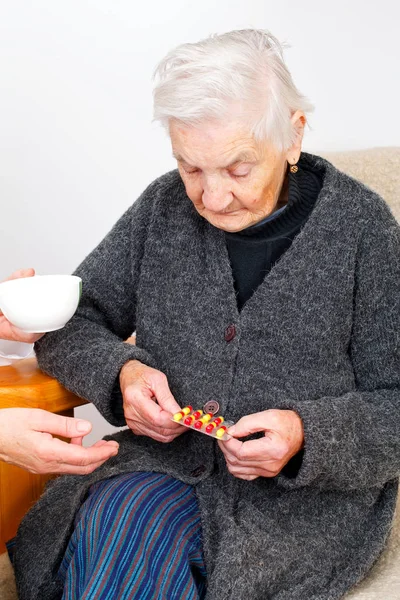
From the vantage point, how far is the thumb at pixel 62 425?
1358mm

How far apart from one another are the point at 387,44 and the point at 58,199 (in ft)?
3.47

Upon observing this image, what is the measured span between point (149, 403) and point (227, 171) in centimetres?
40

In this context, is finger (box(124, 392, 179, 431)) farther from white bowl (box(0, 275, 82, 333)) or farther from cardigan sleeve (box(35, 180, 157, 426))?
white bowl (box(0, 275, 82, 333))

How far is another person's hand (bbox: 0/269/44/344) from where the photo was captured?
162 cm

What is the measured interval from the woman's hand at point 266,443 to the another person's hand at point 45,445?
0.64ft

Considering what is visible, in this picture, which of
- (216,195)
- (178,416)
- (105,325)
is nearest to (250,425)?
(178,416)

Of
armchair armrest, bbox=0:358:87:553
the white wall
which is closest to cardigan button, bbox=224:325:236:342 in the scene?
armchair armrest, bbox=0:358:87:553

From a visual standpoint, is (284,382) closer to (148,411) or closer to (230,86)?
(148,411)

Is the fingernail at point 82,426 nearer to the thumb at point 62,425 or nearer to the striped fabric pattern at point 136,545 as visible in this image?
the thumb at point 62,425

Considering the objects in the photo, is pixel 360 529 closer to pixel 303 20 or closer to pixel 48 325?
pixel 48 325

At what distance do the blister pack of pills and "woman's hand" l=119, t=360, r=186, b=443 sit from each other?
4 centimetres

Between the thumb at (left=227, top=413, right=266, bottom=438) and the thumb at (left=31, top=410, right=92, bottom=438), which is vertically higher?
the thumb at (left=31, top=410, right=92, bottom=438)

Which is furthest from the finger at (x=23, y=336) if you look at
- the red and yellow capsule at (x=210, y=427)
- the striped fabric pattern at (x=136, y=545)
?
the red and yellow capsule at (x=210, y=427)

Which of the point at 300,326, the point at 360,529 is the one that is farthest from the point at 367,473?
the point at 300,326
